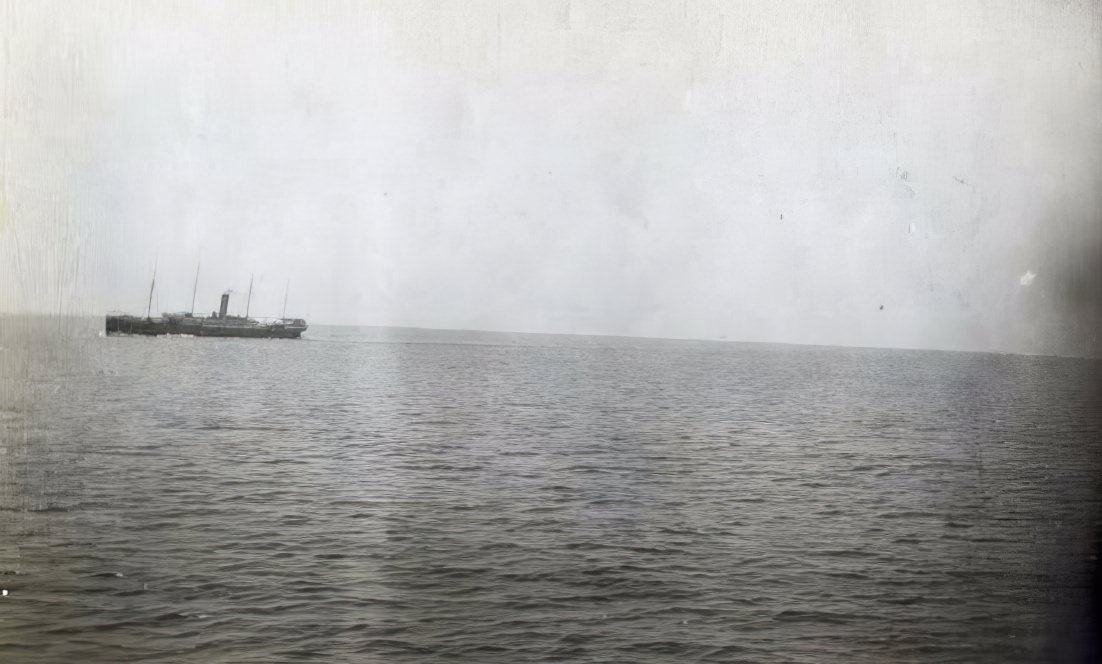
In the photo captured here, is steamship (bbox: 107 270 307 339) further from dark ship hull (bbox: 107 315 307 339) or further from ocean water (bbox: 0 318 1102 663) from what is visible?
ocean water (bbox: 0 318 1102 663)

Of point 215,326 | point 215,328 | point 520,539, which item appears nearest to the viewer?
point 520,539

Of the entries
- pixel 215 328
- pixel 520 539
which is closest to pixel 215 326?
pixel 215 328

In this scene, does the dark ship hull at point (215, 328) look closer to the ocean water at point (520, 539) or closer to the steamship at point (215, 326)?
the steamship at point (215, 326)

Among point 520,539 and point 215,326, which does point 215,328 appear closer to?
point 215,326

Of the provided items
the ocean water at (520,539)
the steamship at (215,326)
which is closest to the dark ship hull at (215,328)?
the steamship at (215,326)

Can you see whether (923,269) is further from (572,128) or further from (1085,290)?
(572,128)

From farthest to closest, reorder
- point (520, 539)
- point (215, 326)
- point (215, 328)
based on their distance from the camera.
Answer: point (215, 328), point (215, 326), point (520, 539)
